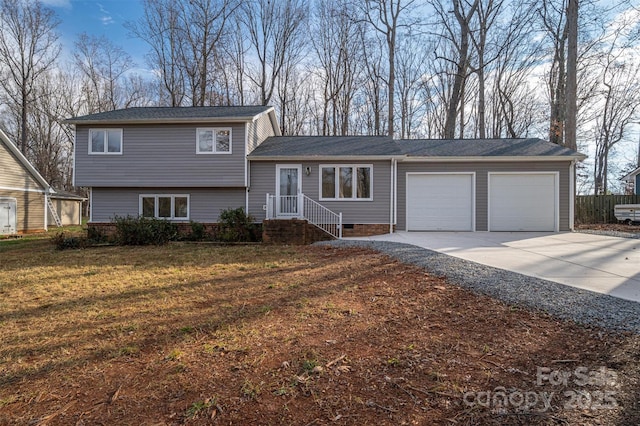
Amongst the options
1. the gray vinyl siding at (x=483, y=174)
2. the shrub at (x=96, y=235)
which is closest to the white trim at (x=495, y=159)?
the gray vinyl siding at (x=483, y=174)

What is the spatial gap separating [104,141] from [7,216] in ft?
25.8

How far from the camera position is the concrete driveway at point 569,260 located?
13.5 ft

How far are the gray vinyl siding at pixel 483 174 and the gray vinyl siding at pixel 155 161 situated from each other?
20.7 feet

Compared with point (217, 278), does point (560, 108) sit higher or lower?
higher

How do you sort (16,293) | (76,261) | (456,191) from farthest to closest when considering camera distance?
1. (456,191)
2. (76,261)
3. (16,293)

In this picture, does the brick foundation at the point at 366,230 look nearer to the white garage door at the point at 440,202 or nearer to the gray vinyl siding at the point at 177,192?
the white garage door at the point at 440,202

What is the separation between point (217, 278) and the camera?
5.34m

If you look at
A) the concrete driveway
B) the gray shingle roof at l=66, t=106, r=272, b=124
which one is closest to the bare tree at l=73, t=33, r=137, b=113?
the gray shingle roof at l=66, t=106, r=272, b=124

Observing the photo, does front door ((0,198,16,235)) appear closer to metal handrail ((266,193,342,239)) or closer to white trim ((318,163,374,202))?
metal handrail ((266,193,342,239))

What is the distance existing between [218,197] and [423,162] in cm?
799

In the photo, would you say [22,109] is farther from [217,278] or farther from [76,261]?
[217,278]

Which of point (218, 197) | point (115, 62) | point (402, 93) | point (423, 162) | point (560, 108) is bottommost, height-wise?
point (218, 197)

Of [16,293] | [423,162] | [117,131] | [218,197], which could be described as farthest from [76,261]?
[423,162]

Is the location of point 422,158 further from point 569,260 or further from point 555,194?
point 569,260
